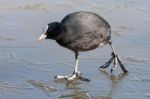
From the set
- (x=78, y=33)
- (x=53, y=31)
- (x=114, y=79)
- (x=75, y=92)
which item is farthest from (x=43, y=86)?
(x=114, y=79)

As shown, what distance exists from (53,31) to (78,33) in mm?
428

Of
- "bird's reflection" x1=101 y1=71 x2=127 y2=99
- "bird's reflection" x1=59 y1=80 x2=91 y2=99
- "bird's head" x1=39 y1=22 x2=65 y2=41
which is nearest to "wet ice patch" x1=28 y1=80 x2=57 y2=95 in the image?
"bird's reflection" x1=59 y1=80 x2=91 y2=99

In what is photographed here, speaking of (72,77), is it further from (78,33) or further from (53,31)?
(53,31)

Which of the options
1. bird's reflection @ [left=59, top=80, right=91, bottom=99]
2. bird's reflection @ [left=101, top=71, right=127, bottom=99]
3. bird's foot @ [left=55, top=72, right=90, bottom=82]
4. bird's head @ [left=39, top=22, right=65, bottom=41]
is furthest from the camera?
bird's foot @ [left=55, top=72, right=90, bottom=82]

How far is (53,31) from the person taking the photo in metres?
6.82

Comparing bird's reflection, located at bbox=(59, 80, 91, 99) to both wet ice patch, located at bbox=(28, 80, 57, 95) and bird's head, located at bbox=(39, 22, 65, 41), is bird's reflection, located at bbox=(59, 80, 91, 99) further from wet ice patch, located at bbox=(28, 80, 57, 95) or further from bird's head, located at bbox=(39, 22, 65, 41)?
bird's head, located at bbox=(39, 22, 65, 41)

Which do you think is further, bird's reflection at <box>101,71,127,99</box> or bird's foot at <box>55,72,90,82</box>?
bird's foot at <box>55,72,90,82</box>

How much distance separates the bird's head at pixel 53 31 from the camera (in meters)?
6.81

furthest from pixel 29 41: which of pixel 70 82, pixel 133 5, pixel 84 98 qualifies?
pixel 133 5

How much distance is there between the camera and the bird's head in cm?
681

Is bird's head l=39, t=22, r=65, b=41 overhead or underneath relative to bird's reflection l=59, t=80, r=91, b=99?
overhead

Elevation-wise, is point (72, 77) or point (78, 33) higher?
point (78, 33)

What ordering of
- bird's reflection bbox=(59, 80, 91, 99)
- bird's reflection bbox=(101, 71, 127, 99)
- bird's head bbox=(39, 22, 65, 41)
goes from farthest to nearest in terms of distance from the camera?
bird's reflection bbox=(101, 71, 127, 99), bird's head bbox=(39, 22, 65, 41), bird's reflection bbox=(59, 80, 91, 99)

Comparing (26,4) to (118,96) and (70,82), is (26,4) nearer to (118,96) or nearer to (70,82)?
(70,82)
